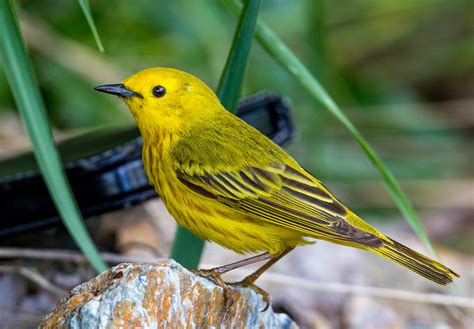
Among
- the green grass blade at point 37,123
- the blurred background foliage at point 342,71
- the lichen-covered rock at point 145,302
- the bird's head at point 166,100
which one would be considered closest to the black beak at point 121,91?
the bird's head at point 166,100

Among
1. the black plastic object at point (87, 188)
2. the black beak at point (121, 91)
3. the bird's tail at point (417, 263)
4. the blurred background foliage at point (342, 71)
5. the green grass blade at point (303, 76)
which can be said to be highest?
the blurred background foliage at point (342, 71)

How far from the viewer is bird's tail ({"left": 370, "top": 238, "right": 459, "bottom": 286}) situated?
9.62 feet

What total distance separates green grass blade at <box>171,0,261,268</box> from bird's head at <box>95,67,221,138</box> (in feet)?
0.25

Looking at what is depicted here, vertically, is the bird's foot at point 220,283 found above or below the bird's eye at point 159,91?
below

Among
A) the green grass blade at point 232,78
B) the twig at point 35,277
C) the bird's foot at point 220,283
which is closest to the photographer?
the bird's foot at point 220,283

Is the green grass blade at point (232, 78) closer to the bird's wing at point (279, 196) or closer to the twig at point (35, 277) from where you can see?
the bird's wing at point (279, 196)

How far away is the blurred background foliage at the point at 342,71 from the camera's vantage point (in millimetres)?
6008

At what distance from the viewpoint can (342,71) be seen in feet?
22.9

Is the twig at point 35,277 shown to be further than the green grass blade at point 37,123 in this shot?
Yes

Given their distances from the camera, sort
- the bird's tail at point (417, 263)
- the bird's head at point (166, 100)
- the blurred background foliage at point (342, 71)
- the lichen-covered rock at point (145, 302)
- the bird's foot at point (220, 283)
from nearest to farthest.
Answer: the lichen-covered rock at point (145, 302) < the bird's foot at point (220, 283) < the bird's tail at point (417, 263) < the bird's head at point (166, 100) < the blurred background foliage at point (342, 71)

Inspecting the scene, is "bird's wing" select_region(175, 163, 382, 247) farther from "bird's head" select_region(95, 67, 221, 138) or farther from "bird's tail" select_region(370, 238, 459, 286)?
"bird's head" select_region(95, 67, 221, 138)

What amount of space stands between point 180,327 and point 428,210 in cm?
411

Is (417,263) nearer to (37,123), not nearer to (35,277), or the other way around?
(37,123)

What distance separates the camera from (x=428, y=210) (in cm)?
634
